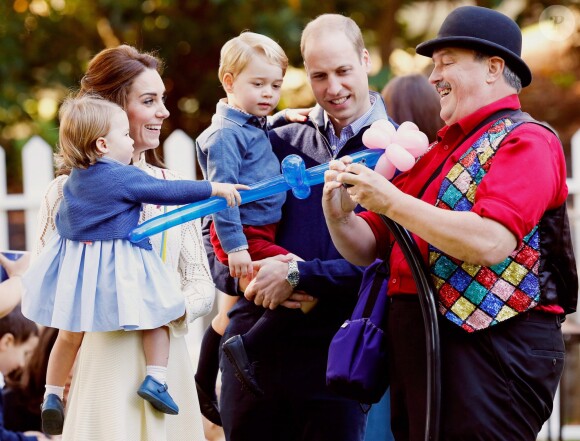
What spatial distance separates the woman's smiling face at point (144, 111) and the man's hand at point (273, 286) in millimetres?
529

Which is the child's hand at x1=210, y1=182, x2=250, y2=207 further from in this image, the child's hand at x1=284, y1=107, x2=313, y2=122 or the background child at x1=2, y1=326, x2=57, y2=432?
the background child at x1=2, y1=326, x2=57, y2=432

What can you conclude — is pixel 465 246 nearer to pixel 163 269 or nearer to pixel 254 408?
pixel 163 269

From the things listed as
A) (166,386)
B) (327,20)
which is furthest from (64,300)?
(327,20)

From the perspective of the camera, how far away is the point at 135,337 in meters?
3.08

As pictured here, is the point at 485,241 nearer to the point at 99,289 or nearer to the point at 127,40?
the point at 99,289

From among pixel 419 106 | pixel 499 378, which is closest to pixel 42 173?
pixel 419 106

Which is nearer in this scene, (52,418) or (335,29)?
(52,418)

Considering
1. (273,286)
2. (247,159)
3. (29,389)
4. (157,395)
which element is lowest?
(29,389)

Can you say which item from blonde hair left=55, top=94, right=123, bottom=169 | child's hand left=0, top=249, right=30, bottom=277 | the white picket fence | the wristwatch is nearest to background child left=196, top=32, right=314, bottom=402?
the wristwatch

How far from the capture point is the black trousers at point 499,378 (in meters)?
2.75

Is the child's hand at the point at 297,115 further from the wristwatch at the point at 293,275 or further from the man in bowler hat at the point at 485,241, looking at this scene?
the man in bowler hat at the point at 485,241

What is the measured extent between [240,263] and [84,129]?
0.70 metres

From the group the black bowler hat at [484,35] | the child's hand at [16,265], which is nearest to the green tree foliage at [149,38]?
the child's hand at [16,265]

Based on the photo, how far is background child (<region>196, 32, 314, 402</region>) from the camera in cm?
338
